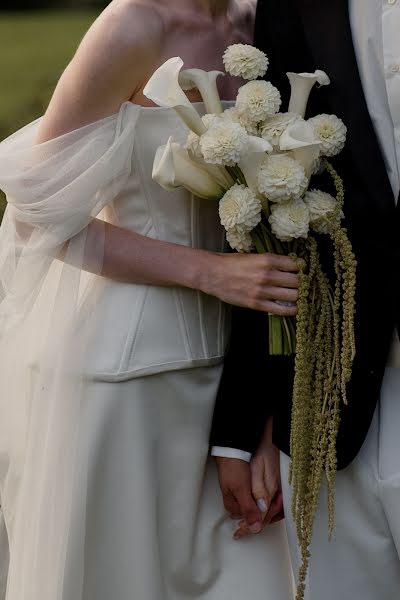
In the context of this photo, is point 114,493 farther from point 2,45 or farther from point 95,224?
point 2,45

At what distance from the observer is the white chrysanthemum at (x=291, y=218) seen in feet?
7.81

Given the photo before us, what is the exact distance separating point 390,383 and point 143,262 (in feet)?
2.23

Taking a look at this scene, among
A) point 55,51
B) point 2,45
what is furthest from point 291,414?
point 2,45

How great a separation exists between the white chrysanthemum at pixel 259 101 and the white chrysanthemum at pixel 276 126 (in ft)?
0.05

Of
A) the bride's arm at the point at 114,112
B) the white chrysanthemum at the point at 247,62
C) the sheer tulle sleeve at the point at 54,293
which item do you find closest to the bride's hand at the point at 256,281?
the bride's arm at the point at 114,112

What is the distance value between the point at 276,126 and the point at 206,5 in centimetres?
57

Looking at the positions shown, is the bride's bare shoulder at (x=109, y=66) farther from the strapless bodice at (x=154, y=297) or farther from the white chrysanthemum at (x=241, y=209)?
the white chrysanthemum at (x=241, y=209)

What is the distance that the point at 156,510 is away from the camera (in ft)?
9.21

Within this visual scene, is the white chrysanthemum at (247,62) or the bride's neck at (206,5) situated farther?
the bride's neck at (206,5)

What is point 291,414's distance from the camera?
8.50ft

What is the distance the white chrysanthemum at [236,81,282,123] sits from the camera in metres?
2.41

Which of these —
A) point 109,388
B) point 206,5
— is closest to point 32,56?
point 206,5

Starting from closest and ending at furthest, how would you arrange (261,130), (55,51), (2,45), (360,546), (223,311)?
(261,130)
(360,546)
(223,311)
(55,51)
(2,45)

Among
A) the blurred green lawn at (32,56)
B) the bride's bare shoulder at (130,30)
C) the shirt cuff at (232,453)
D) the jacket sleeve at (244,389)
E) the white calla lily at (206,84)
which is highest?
the blurred green lawn at (32,56)
